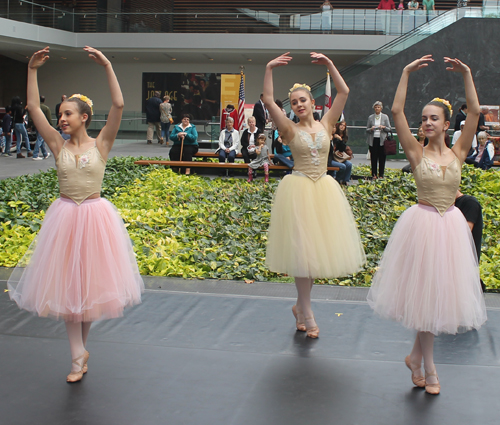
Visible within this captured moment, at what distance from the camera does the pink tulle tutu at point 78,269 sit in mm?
3816

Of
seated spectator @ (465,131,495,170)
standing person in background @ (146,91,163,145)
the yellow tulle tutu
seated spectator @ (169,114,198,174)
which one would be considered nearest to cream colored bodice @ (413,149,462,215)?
the yellow tulle tutu

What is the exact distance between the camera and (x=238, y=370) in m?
4.05

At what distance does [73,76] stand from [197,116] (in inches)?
299

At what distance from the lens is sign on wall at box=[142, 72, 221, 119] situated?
31.8 metres

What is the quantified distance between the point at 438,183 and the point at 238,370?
1855 mm

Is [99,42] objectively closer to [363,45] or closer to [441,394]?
[363,45]

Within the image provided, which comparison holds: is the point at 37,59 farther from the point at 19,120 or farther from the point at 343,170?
the point at 19,120

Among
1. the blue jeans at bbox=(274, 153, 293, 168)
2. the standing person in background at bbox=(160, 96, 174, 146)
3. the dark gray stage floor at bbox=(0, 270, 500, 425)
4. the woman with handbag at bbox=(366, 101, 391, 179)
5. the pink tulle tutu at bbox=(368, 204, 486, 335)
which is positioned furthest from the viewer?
the standing person in background at bbox=(160, 96, 174, 146)

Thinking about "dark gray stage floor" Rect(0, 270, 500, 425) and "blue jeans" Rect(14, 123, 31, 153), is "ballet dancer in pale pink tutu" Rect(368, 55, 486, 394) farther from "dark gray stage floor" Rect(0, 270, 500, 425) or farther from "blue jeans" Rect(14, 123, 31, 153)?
"blue jeans" Rect(14, 123, 31, 153)

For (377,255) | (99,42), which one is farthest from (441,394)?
(99,42)

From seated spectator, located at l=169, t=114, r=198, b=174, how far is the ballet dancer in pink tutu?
9.33 metres

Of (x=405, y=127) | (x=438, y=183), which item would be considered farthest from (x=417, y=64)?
(x=438, y=183)

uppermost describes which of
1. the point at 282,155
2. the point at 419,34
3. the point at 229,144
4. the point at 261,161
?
the point at 419,34

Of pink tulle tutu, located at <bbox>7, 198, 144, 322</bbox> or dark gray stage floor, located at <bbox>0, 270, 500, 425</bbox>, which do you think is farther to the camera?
pink tulle tutu, located at <bbox>7, 198, 144, 322</bbox>
